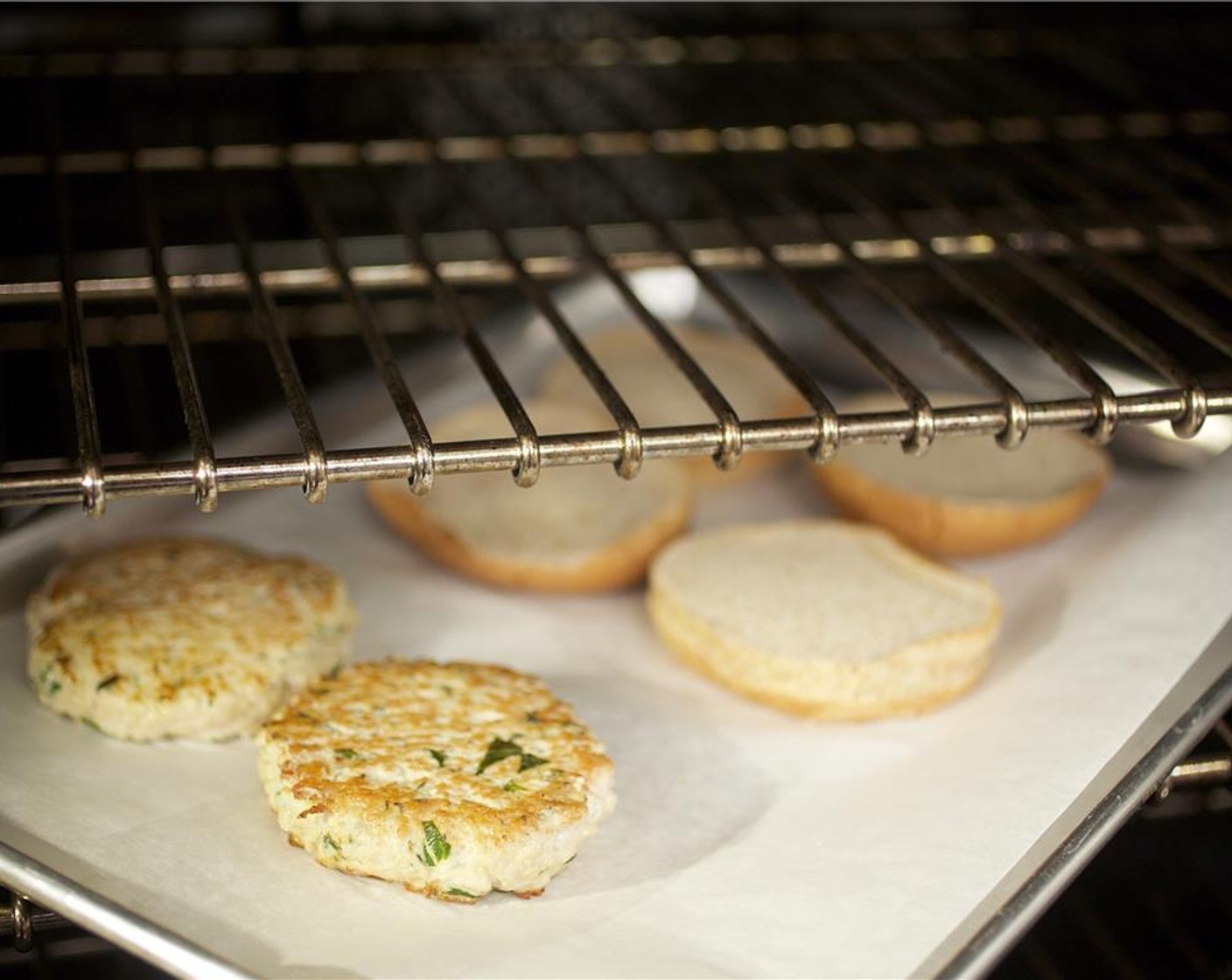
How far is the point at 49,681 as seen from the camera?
4.09 ft

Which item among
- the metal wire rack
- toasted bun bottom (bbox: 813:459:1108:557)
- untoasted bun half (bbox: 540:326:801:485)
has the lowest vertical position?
toasted bun bottom (bbox: 813:459:1108:557)

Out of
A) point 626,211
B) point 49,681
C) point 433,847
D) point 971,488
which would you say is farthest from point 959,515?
point 49,681

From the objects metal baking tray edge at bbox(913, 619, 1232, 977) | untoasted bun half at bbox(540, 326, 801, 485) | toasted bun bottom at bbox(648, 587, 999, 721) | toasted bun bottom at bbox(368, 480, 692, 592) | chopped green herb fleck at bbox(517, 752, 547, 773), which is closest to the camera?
metal baking tray edge at bbox(913, 619, 1232, 977)

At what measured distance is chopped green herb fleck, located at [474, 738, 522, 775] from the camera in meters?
1.15

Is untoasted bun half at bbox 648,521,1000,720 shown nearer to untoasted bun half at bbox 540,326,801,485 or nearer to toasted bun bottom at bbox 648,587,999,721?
toasted bun bottom at bbox 648,587,999,721

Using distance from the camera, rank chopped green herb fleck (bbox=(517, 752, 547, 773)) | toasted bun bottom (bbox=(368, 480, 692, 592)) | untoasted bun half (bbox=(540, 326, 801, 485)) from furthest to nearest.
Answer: untoasted bun half (bbox=(540, 326, 801, 485)) → toasted bun bottom (bbox=(368, 480, 692, 592)) → chopped green herb fleck (bbox=(517, 752, 547, 773))

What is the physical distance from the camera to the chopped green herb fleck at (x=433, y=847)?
105 centimetres

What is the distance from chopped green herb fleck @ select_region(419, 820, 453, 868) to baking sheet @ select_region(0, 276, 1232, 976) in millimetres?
46

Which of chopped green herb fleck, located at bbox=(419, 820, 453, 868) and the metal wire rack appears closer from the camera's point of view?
chopped green herb fleck, located at bbox=(419, 820, 453, 868)

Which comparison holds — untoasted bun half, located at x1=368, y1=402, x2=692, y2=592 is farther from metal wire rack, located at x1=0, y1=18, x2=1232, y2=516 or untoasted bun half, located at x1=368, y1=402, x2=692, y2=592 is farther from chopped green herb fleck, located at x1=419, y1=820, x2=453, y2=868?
chopped green herb fleck, located at x1=419, y1=820, x2=453, y2=868

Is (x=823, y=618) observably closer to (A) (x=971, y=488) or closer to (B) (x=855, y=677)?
(B) (x=855, y=677)

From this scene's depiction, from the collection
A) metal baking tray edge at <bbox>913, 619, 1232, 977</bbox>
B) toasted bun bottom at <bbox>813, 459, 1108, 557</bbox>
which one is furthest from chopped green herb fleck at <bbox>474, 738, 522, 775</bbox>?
toasted bun bottom at <bbox>813, 459, 1108, 557</bbox>

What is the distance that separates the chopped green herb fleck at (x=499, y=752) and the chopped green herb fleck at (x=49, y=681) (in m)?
0.37

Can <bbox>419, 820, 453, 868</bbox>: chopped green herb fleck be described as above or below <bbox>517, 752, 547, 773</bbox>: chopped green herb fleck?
below
